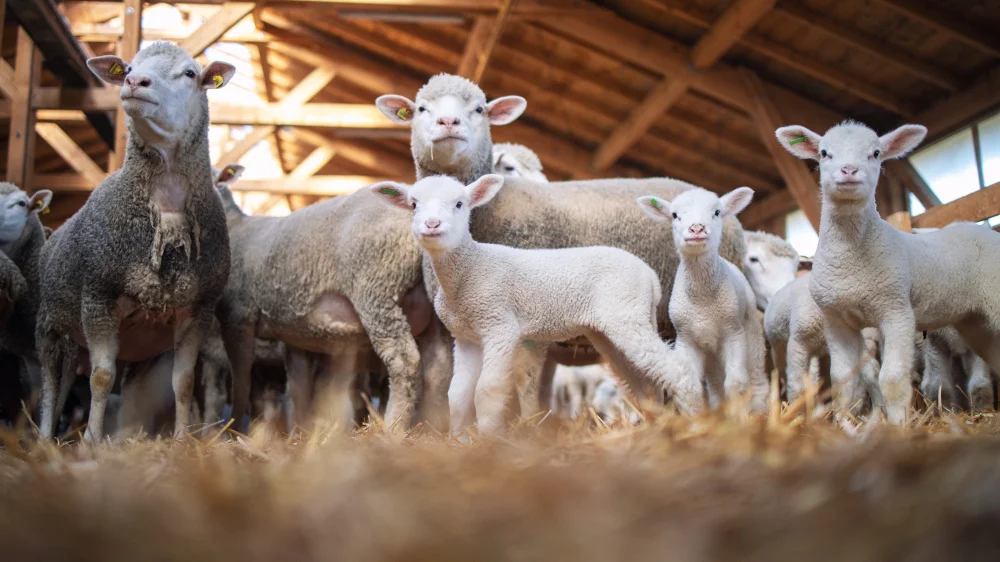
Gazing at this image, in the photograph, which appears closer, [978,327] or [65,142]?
[978,327]

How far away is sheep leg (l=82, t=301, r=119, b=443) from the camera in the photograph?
3.48m

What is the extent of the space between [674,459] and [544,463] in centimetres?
21

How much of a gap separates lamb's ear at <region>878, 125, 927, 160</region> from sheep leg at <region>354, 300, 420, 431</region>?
2.26 m

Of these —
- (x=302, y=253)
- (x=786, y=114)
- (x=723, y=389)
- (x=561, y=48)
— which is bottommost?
(x=723, y=389)

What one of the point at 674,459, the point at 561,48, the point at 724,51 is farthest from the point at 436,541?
the point at 561,48

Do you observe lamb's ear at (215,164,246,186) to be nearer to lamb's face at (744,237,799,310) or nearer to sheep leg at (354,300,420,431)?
sheep leg at (354,300,420,431)

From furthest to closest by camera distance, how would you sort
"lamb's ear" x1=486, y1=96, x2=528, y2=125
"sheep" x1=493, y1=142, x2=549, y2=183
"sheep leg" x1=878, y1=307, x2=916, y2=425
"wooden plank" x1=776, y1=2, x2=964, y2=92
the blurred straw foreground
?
"wooden plank" x1=776, y1=2, x2=964, y2=92, "sheep" x1=493, y1=142, x2=549, y2=183, "lamb's ear" x1=486, y1=96, x2=528, y2=125, "sheep leg" x1=878, y1=307, x2=916, y2=425, the blurred straw foreground

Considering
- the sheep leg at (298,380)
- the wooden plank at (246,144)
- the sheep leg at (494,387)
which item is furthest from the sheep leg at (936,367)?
the wooden plank at (246,144)

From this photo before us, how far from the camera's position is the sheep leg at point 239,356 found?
457 cm

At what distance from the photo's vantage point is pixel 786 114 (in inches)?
314

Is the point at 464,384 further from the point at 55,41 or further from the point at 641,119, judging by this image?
the point at 641,119

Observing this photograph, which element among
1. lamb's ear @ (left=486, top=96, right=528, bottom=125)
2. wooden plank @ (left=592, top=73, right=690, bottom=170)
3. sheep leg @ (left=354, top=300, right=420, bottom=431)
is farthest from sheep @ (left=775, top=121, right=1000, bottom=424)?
wooden plank @ (left=592, top=73, right=690, bottom=170)

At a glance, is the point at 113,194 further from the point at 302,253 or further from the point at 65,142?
the point at 65,142

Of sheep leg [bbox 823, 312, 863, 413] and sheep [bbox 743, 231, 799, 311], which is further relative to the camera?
sheep [bbox 743, 231, 799, 311]
